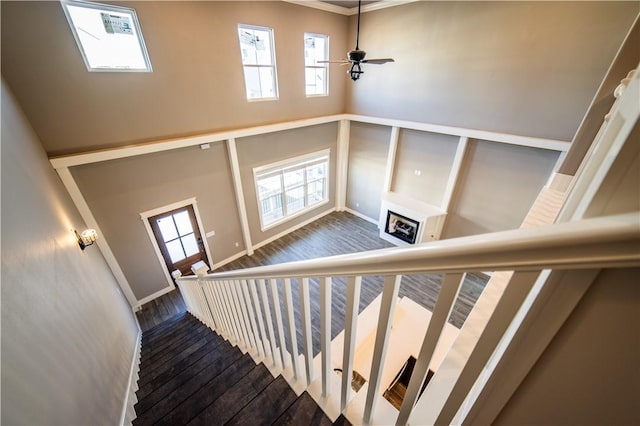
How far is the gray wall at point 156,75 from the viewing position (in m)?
2.91

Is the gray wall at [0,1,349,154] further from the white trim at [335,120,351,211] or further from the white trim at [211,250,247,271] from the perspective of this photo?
the white trim at [211,250,247,271]

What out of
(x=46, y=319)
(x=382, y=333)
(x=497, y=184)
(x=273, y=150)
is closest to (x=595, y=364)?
(x=382, y=333)

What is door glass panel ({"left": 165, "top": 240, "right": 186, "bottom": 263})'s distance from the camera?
4829 mm

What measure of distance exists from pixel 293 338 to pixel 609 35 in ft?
18.1

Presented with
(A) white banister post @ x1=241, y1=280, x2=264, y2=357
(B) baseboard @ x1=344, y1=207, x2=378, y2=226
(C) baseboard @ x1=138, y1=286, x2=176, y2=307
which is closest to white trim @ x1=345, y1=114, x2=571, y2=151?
(B) baseboard @ x1=344, y1=207, x2=378, y2=226

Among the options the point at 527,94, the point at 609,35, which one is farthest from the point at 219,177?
the point at 609,35

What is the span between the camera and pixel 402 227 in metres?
6.27

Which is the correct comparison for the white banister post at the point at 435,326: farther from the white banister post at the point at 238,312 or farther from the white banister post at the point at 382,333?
the white banister post at the point at 238,312

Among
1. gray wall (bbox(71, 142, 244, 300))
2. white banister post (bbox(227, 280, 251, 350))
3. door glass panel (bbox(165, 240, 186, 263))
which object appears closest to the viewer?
white banister post (bbox(227, 280, 251, 350))

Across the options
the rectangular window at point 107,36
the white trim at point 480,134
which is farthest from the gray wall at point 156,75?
the white trim at point 480,134

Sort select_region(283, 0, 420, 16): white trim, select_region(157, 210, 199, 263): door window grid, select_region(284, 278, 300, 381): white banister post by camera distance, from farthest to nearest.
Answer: select_region(283, 0, 420, 16): white trim → select_region(157, 210, 199, 263): door window grid → select_region(284, 278, 300, 381): white banister post

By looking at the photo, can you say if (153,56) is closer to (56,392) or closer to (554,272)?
(56,392)

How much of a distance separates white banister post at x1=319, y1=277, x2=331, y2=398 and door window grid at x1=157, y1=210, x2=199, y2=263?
14.8 feet

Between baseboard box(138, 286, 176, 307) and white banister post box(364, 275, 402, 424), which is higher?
white banister post box(364, 275, 402, 424)
